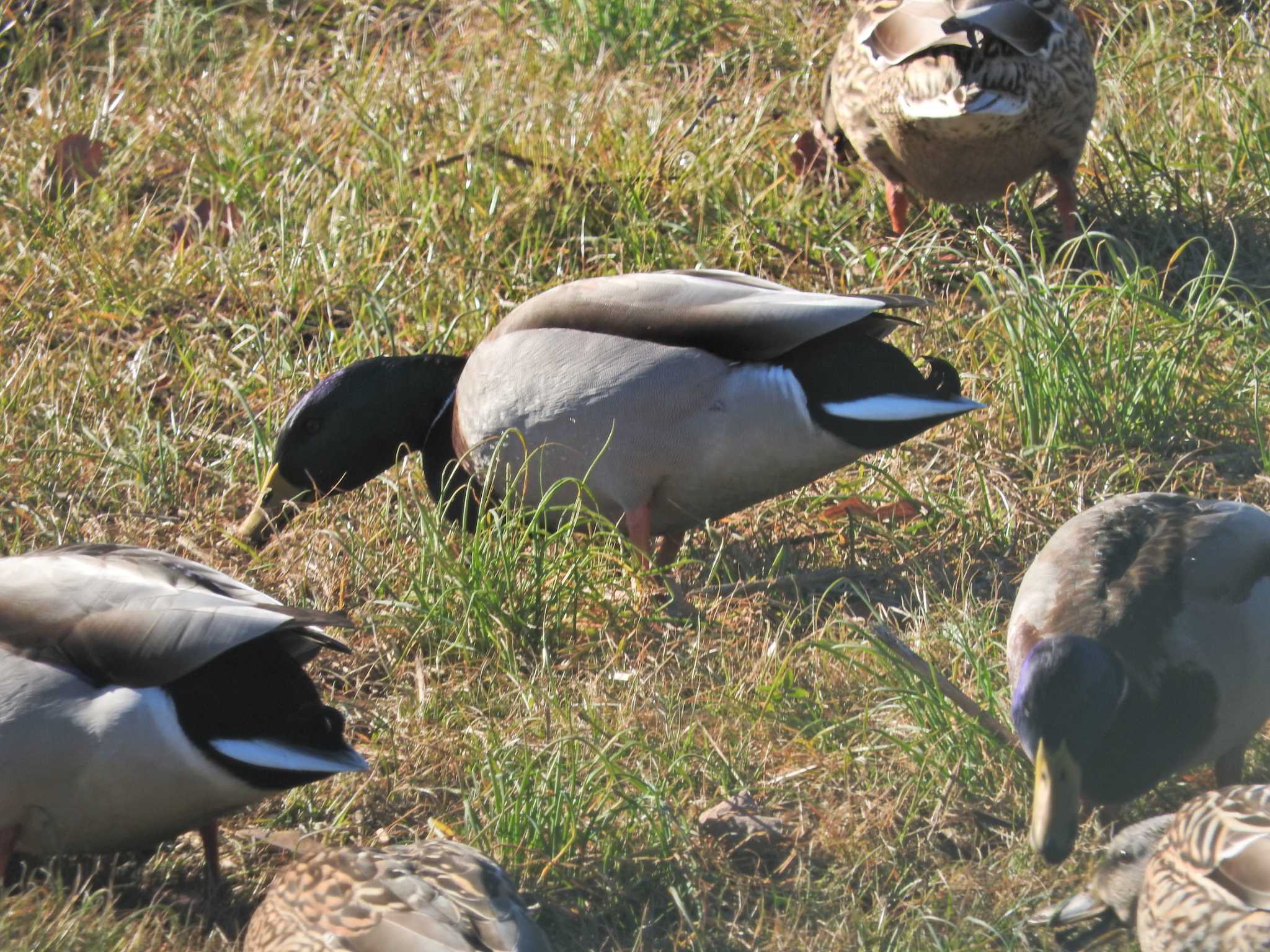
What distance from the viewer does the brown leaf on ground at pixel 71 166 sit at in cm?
534

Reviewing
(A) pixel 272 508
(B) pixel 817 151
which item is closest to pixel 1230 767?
(A) pixel 272 508

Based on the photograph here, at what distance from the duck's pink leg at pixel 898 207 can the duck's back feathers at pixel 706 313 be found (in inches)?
49.8

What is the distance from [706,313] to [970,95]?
4.48 ft

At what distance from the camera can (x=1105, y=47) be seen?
5.79m

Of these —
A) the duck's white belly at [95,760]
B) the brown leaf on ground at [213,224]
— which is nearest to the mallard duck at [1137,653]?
the duck's white belly at [95,760]

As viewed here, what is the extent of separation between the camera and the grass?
3027 millimetres

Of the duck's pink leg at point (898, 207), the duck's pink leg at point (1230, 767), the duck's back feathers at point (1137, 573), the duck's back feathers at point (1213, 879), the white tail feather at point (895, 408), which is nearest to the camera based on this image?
the duck's back feathers at point (1213, 879)

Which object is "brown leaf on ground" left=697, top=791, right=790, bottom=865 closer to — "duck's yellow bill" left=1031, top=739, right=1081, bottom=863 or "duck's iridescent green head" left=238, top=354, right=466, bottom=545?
"duck's yellow bill" left=1031, top=739, right=1081, bottom=863

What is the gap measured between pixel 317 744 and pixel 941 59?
288 centimetres

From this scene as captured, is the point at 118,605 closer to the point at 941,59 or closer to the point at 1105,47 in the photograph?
the point at 941,59

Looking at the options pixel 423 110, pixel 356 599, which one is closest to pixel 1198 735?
pixel 356 599

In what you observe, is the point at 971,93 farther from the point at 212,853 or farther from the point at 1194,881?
the point at 212,853

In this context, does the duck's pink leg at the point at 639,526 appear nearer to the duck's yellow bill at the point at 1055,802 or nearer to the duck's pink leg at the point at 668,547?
the duck's pink leg at the point at 668,547

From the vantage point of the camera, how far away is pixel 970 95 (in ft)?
15.5
